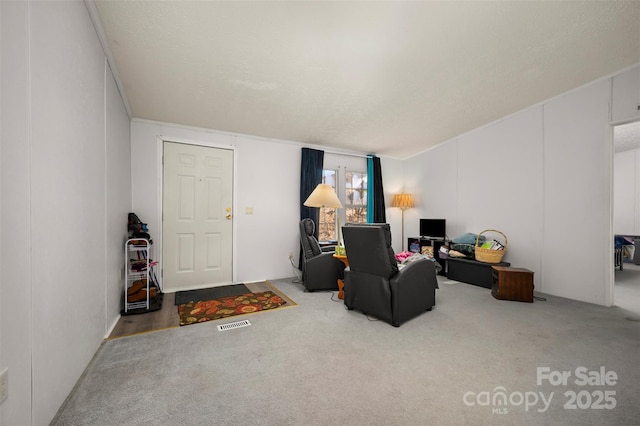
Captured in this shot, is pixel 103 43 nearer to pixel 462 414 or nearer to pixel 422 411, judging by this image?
pixel 422 411

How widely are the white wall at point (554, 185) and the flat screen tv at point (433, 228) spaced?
0.31 metres

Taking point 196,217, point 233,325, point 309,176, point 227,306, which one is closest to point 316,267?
Result: point 227,306

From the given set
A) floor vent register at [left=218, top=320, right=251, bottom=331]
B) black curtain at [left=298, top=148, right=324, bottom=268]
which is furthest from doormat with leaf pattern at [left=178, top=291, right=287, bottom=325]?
black curtain at [left=298, top=148, right=324, bottom=268]

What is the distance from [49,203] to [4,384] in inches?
32.3

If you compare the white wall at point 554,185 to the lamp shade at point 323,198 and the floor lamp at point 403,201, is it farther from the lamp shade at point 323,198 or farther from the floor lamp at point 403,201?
the lamp shade at point 323,198

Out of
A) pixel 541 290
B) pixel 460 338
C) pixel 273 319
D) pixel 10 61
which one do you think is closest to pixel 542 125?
pixel 541 290

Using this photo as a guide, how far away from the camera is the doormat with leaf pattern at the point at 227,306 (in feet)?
9.04

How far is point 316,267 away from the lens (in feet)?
12.0

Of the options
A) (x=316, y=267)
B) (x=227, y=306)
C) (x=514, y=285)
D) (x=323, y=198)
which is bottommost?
(x=227, y=306)

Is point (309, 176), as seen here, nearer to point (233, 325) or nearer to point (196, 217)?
point (196, 217)

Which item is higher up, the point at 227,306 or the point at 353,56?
the point at 353,56

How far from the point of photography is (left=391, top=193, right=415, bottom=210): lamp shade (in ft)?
18.2

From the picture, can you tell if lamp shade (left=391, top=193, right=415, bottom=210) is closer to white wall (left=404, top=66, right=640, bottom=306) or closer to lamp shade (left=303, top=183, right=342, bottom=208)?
white wall (left=404, top=66, right=640, bottom=306)

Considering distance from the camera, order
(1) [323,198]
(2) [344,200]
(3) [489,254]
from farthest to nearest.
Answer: (2) [344,200], (3) [489,254], (1) [323,198]
